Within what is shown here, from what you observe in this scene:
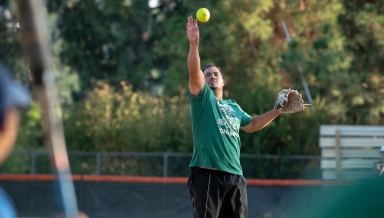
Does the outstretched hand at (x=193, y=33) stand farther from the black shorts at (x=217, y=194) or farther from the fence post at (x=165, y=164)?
the fence post at (x=165, y=164)

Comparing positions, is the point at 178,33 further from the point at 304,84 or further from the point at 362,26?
the point at 362,26

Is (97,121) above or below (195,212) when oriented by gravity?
above

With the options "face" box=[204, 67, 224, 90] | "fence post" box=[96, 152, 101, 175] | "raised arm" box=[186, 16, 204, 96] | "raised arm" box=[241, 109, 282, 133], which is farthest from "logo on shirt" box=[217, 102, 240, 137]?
"fence post" box=[96, 152, 101, 175]

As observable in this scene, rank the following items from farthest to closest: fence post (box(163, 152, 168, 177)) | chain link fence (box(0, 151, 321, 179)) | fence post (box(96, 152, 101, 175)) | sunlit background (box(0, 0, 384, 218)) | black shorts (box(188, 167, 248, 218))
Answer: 1. fence post (box(96, 152, 101, 175))
2. fence post (box(163, 152, 168, 177))
3. chain link fence (box(0, 151, 321, 179))
4. sunlit background (box(0, 0, 384, 218))
5. black shorts (box(188, 167, 248, 218))

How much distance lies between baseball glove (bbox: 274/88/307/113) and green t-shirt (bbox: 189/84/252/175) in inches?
27.8

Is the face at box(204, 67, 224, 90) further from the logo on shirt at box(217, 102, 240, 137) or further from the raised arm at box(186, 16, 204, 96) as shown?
the raised arm at box(186, 16, 204, 96)

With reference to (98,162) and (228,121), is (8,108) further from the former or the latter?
(98,162)

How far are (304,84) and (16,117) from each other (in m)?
18.9

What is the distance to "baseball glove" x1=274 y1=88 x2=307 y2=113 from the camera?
7.32m

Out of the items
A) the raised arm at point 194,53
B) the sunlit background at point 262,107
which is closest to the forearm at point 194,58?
the raised arm at point 194,53

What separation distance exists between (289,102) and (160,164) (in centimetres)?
1123

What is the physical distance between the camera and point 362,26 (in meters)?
19.5

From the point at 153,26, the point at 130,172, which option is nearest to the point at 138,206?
the point at 130,172

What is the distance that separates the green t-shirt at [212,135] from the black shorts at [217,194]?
76 millimetres
